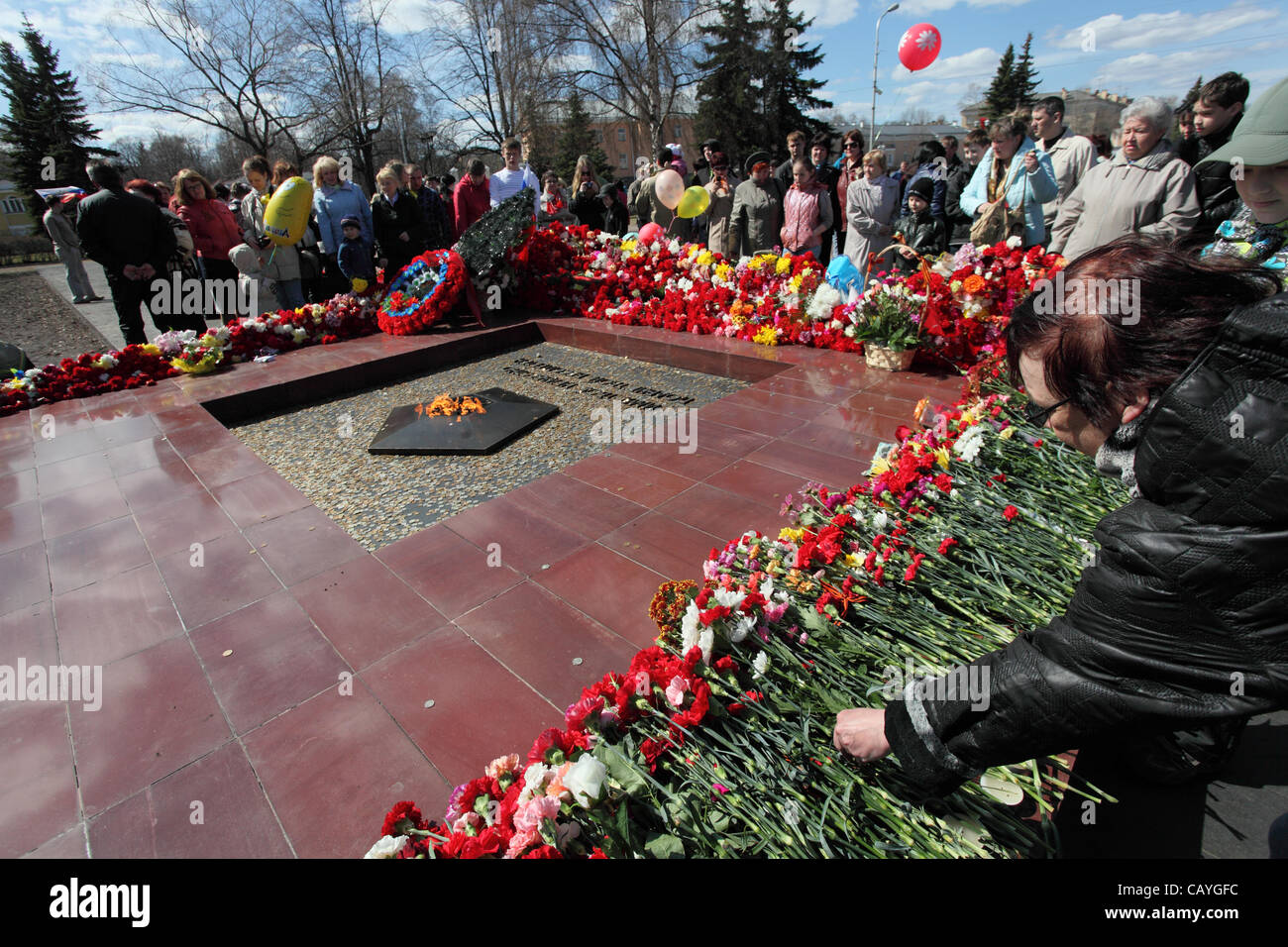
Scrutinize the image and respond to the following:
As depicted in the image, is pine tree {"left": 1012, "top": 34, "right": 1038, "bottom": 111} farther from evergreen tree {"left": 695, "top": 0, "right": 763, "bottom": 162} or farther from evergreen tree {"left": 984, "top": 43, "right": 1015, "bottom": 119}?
evergreen tree {"left": 695, "top": 0, "right": 763, "bottom": 162}

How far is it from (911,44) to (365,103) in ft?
77.8

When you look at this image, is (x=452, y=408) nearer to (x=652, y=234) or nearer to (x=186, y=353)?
(x=186, y=353)

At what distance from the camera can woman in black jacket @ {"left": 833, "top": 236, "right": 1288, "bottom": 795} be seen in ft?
2.60

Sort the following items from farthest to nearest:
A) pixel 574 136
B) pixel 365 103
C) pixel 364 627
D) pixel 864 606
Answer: pixel 574 136 → pixel 365 103 → pixel 364 627 → pixel 864 606

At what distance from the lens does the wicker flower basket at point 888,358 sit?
469 centimetres

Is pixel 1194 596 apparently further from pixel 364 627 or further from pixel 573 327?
pixel 573 327

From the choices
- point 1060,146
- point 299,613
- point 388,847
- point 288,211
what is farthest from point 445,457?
point 1060,146

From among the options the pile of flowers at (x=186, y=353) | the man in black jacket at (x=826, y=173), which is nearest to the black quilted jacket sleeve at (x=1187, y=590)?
the pile of flowers at (x=186, y=353)

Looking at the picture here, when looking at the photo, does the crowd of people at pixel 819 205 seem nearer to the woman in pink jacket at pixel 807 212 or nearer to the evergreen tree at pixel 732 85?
the woman in pink jacket at pixel 807 212

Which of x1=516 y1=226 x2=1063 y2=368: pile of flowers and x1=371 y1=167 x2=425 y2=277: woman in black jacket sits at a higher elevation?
x1=371 y1=167 x2=425 y2=277: woman in black jacket

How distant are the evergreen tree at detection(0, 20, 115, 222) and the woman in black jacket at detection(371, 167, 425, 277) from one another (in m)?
30.1

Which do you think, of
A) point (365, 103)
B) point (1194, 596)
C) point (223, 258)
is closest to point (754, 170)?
point (223, 258)

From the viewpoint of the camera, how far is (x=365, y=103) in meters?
26.0

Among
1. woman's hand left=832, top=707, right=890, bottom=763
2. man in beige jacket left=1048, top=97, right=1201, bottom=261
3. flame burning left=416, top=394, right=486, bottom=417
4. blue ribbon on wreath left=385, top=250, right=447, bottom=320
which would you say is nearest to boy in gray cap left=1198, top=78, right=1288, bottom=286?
woman's hand left=832, top=707, right=890, bottom=763
